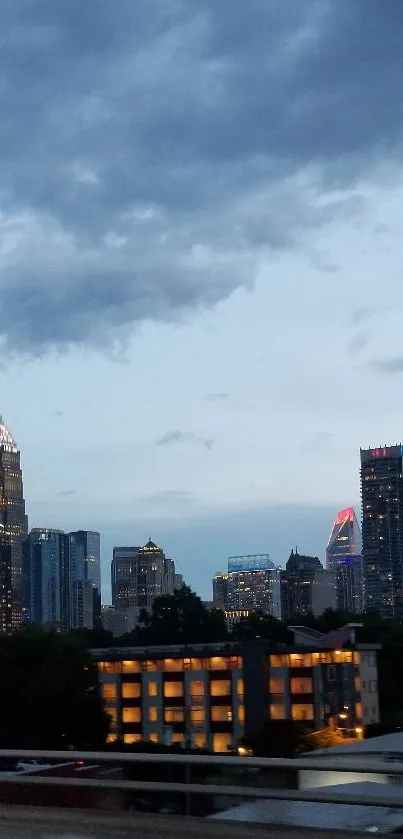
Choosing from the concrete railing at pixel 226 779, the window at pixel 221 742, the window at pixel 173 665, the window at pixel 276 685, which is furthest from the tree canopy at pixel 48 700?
the concrete railing at pixel 226 779

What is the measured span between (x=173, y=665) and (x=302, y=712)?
1360cm

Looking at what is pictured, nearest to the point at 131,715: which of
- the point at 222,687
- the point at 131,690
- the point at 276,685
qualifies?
the point at 131,690

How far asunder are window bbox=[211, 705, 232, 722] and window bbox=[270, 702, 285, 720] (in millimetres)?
4011

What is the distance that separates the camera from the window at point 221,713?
331ft

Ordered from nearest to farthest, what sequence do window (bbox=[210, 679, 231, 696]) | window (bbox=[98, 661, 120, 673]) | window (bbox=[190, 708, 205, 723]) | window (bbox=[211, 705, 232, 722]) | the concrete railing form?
the concrete railing < window (bbox=[211, 705, 232, 722]) < window (bbox=[210, 679, 231, 696]) < window (bbox=[190, 708, 205, 723]) < window (bbox=[98, 661, 120, 673])

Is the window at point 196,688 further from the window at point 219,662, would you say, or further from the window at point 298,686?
the window at point 298,686

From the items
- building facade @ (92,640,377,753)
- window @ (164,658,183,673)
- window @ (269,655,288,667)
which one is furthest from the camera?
window @ (164,658,183,673)

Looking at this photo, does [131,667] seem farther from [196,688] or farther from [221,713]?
[221,713]

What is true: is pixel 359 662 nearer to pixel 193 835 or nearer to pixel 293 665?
pixel 293 665

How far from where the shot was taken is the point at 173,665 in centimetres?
10519

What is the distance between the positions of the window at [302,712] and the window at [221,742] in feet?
21.5

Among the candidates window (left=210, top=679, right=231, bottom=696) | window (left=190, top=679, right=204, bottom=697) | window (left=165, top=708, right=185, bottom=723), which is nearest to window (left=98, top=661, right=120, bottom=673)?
window (left=165, top=708, right=185, bottom=723)

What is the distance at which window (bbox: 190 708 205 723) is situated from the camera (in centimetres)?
10219

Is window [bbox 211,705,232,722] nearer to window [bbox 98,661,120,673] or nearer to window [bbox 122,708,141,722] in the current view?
window [bbox 122,708,141,722]
